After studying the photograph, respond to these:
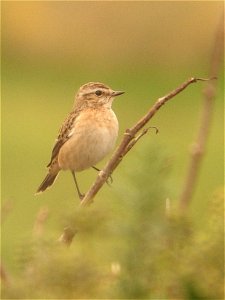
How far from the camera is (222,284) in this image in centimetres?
109

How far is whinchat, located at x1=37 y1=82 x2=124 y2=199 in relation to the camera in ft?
22.1

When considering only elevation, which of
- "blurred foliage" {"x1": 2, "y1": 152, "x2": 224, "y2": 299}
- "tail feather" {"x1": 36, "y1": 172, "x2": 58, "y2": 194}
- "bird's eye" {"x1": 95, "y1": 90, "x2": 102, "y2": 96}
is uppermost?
"blurred foliage" {"x1": 2, "y1": 152, "x2": 224, "y2": 299}

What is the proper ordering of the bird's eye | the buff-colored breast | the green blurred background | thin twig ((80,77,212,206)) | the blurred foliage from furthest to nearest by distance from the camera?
the green blurred background < the bird's eye < the buff-colored breast < thin twig ((80,77,212,206)) < the blurred foliage

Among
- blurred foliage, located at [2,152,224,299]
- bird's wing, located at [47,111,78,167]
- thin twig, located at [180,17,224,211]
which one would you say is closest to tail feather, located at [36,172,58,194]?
bird's wing, located at [47,111,78,167]

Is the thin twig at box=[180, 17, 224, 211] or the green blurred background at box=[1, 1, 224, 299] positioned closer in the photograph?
the thin twig at box=[180, 17, 224, 211]

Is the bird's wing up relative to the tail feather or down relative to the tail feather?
up

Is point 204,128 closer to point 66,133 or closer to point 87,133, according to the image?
point 87,133

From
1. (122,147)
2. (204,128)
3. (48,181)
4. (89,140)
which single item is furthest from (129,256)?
(48,181)

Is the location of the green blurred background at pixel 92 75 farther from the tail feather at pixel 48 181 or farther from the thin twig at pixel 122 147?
the thin twig at pixel 122 147

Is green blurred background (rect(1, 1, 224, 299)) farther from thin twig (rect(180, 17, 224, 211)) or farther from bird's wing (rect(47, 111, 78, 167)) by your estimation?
thin twig (rect(180, 17, 224, 211))

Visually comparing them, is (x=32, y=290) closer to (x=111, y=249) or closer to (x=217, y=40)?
(x=111, y=249)

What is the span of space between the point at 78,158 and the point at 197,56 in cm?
1484

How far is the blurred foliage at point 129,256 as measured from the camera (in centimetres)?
105

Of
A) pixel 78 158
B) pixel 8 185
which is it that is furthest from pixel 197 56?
pixel 78 158
